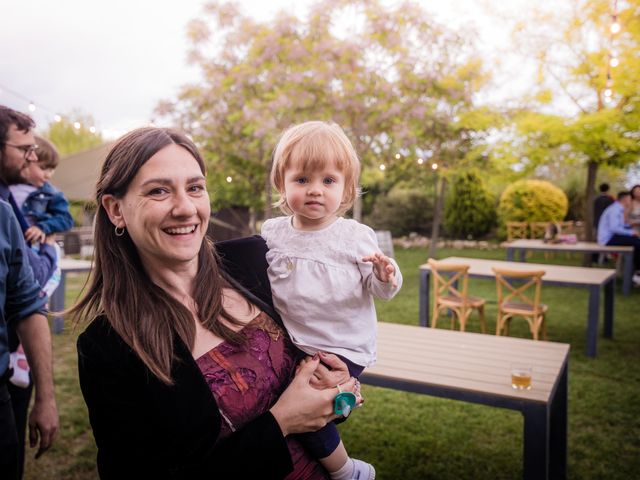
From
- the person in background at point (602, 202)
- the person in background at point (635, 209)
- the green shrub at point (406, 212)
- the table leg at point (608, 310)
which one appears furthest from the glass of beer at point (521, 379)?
the green shrub at point (406, 212)

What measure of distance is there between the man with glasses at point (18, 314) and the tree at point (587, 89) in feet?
36.2

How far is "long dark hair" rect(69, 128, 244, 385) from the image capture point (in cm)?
130

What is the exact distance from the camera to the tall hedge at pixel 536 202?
16.5 metres

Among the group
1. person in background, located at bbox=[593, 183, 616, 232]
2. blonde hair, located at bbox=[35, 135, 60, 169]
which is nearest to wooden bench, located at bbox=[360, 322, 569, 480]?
blonde hair, located at bbox=[35, 135, 60, 169]

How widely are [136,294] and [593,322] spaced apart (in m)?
5.73

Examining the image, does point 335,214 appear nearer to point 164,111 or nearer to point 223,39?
point 223,39

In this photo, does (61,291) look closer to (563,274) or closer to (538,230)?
(563,274)

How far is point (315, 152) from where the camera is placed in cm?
179

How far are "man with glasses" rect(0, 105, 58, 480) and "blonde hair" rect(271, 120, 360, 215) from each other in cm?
97

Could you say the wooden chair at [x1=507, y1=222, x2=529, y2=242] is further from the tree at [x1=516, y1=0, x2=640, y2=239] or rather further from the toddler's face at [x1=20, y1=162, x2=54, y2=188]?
the toddler's face at [x1=20, y1=162, x2=54, y2=188]

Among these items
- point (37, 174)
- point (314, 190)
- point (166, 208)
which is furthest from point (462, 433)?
point (37, 174)

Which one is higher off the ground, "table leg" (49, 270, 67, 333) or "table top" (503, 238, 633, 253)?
"table top" (503, 238, 633, 253)

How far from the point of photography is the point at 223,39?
37.1 feet

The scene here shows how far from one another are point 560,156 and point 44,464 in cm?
1247
